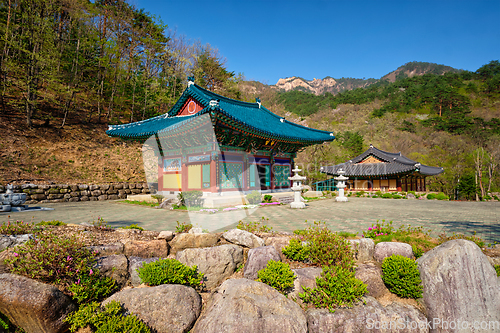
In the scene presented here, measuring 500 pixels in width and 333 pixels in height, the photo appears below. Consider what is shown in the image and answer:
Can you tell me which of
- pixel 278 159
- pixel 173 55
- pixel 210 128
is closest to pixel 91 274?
pixel 210 128

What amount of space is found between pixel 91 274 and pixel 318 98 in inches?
3184

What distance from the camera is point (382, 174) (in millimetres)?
25797

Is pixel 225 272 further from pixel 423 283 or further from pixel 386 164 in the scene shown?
pixel 386 164

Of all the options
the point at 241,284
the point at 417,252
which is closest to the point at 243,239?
the point at 241,284

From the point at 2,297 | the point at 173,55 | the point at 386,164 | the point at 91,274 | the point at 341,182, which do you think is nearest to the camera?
the point at 2,297

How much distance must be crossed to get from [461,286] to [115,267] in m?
6.30

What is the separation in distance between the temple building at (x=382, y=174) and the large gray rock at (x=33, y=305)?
1090 inches

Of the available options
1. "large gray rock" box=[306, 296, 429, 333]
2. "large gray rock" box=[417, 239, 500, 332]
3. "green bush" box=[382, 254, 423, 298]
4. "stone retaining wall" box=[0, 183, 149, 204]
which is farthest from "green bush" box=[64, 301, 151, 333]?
"stone retaining wall" box=[0, 183, 149, 204]

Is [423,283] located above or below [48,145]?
below

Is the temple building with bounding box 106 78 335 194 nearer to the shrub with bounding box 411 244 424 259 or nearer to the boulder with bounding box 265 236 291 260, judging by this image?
the boulder with bounding box 265 236 291 260

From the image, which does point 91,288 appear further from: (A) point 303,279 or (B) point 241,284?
(A) point 303,279

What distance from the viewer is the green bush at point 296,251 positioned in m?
5.11

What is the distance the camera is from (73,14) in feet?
78.5

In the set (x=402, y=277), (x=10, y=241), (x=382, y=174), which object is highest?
(x=382, y=174)
